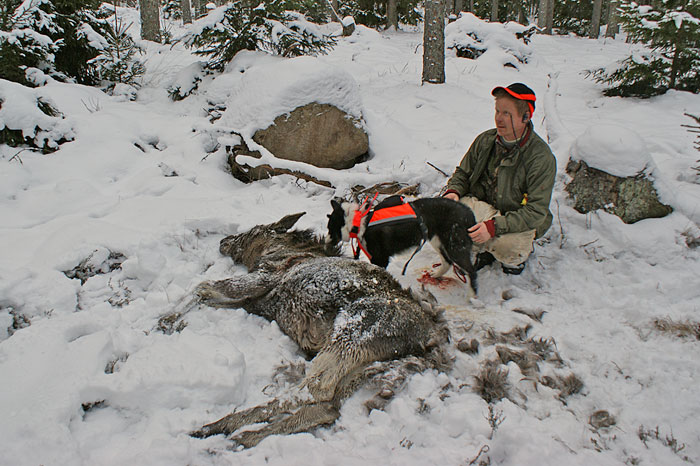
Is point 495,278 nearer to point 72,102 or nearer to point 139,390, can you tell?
point 139,390

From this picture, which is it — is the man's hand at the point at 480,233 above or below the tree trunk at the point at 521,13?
below

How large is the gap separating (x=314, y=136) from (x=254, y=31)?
11.4 ft

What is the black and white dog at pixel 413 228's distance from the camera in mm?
3516

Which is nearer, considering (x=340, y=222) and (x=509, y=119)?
(x=509, y=119)

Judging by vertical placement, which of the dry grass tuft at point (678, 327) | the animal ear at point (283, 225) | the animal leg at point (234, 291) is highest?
the animal ear at point (283, 225)

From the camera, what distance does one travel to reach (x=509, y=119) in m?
3.51

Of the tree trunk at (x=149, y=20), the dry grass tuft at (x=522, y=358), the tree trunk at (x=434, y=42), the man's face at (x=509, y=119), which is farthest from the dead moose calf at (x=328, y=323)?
the tree trunk at (x=149, y=20)

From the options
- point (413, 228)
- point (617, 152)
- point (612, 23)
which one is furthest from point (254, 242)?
point (612, 23)

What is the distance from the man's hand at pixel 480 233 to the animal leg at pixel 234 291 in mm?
1833

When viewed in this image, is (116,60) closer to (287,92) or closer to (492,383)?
(287,92)

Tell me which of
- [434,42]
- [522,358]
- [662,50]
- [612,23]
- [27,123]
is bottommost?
[522,358]

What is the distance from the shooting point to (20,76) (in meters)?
6.52

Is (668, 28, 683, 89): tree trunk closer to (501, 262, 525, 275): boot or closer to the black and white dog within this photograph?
(501, 262, 525, 275): boot

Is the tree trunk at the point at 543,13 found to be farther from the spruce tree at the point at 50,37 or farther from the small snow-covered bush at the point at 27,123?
the small snow-covered bush at the point at 27,123
